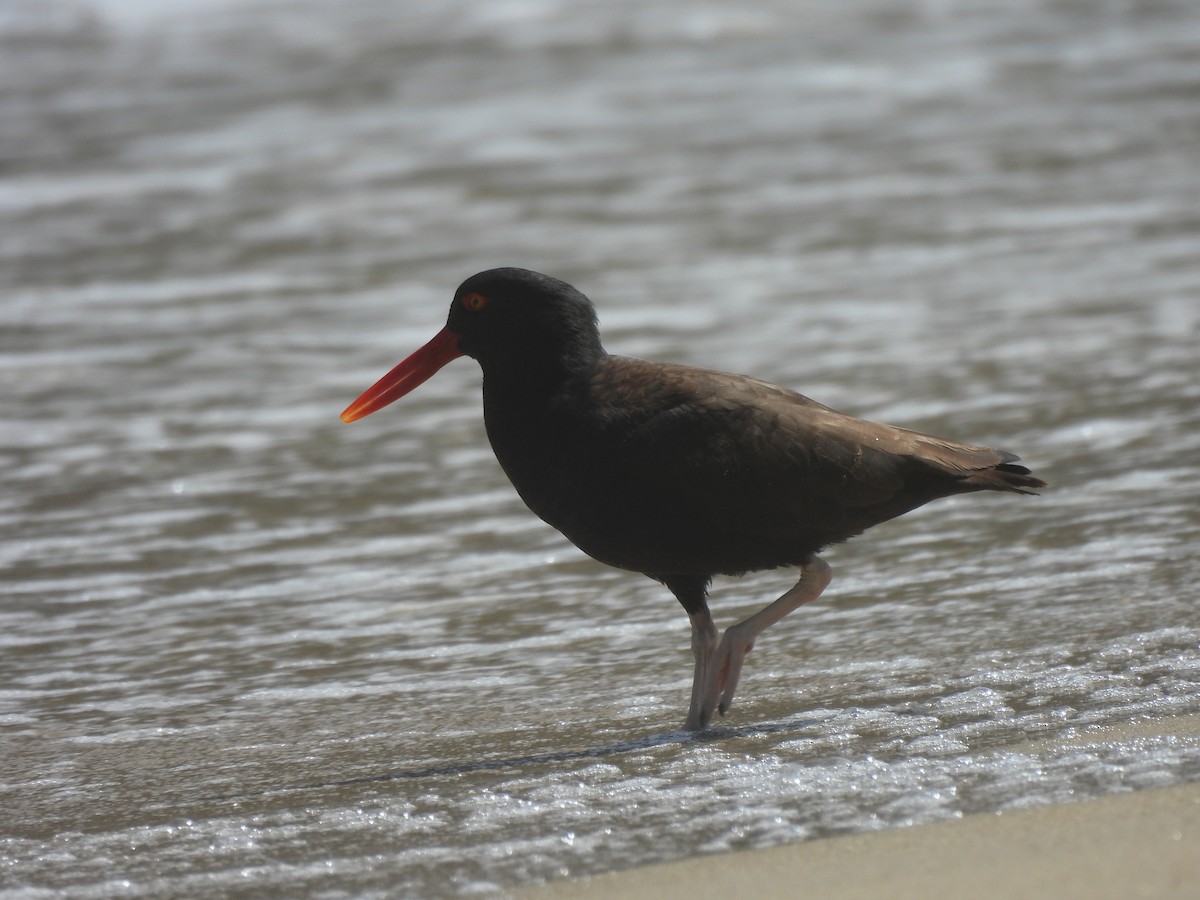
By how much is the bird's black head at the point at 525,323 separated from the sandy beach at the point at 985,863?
147cm

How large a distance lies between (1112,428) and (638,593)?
2043mm

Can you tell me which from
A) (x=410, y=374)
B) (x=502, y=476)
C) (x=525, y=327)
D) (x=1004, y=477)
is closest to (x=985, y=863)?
(x=1004, y=477)

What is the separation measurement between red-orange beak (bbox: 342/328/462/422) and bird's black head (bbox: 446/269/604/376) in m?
0.15

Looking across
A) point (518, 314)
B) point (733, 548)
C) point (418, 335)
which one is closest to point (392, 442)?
point (418, 335)

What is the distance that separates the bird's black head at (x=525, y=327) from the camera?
398cm

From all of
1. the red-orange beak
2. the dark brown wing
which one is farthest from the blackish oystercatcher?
the red-orange beak

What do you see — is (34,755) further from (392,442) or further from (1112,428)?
(1112,428)

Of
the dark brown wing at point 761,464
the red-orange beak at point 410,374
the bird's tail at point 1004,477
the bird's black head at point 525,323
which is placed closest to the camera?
the dark brown wing at point 761,464

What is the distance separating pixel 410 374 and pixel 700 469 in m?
1.11

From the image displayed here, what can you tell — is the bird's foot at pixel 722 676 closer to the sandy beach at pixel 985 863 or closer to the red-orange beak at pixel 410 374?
the sandy beach at pixel 985 863

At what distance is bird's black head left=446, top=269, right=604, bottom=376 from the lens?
400 cm

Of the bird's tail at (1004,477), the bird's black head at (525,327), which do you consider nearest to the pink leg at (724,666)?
the bird's tail at (1004,477)

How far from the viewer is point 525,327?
4055mm

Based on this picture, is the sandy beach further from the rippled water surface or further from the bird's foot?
the bird's foot
